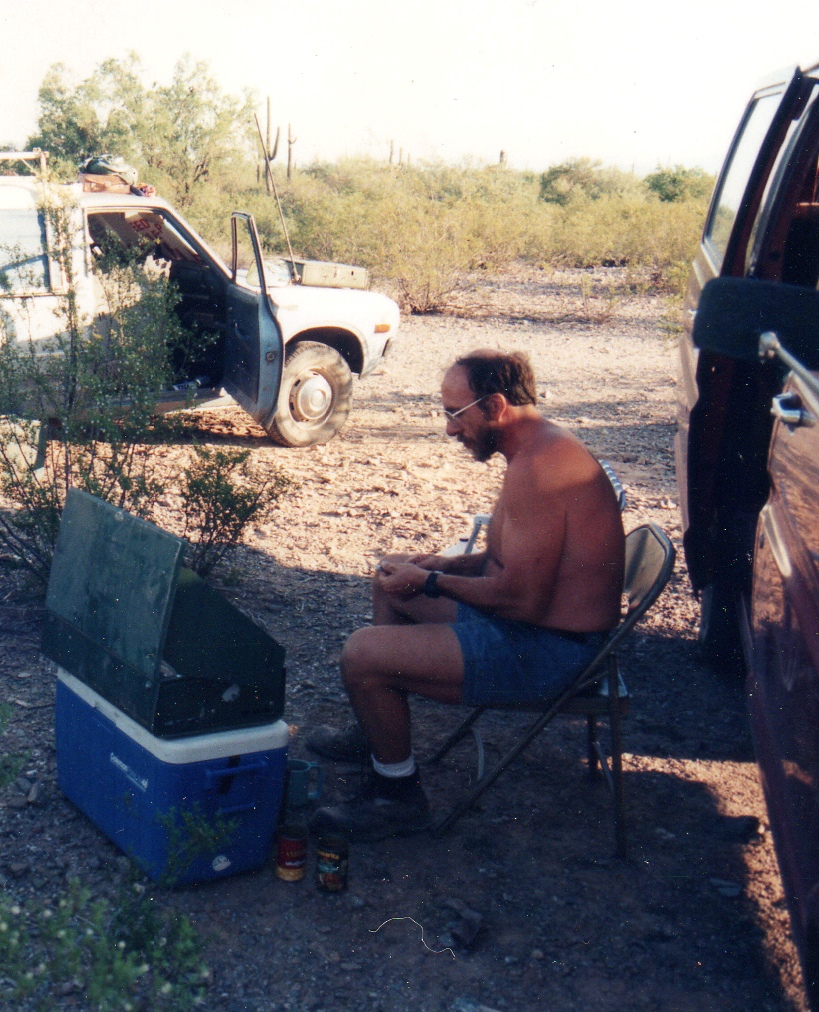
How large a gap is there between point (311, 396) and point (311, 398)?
2 centimetres

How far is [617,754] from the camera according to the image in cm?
280

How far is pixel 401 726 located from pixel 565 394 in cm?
663

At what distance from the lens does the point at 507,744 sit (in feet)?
11.5

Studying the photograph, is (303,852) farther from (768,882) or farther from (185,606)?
(768,882)

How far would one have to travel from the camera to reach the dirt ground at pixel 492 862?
2346mm

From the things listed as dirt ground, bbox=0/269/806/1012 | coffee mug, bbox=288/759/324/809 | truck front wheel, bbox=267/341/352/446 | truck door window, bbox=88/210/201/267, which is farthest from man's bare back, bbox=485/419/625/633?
truck door window, bbox=88/210/201/267

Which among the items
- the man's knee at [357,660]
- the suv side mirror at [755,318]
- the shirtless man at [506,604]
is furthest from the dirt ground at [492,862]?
the suv side mirror at [755,318]

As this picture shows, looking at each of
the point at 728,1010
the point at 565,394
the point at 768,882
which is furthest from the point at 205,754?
the point at 565,394

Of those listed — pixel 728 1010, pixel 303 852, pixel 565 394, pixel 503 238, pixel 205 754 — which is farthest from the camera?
pixel 503 238

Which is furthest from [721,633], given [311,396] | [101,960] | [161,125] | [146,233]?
[161,125]

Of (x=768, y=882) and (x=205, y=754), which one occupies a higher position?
(x=205, y=754)

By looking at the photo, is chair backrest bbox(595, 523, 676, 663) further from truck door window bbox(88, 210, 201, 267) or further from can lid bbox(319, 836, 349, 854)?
truck door window bbox(88, 210, 201, 267)

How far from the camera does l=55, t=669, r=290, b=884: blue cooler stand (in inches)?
96.0

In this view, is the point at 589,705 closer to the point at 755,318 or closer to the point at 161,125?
the point at 755,318
